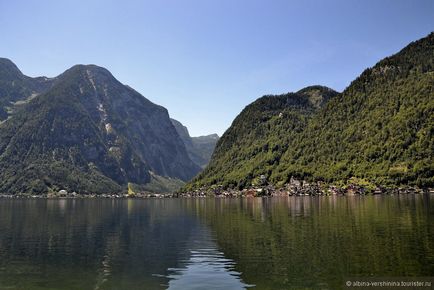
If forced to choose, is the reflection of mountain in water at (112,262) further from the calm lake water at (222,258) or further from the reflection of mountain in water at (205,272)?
the calm lake water at (222,258)

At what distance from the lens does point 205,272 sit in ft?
142

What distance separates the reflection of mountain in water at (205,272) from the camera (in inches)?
1487

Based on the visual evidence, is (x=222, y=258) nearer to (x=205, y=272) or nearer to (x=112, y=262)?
(x=205, y=272)

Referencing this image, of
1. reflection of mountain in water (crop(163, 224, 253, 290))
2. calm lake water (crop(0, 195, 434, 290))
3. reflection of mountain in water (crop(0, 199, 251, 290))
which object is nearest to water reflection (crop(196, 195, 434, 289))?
calm lake water (crop(0, 195, 434, 290))

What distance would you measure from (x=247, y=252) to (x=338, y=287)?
2018cm

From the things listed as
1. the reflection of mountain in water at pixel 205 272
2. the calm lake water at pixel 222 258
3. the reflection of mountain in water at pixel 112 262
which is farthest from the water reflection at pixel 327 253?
the reflection of mountain in water at pixel 112 262

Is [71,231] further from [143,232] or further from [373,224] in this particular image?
[373,224]

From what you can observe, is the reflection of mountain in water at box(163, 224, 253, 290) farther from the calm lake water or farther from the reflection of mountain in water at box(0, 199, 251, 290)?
the calm lake water

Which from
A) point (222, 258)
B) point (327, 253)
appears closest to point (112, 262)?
point (222, 258)

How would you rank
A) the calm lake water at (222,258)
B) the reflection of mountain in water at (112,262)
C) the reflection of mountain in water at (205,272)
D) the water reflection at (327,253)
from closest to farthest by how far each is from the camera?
1. the reflection of mountain in water at (205,272)
2. the water reflection at (327,253)
3. the calm lake water at (222,258)
4. the reflection of mountain in water at (112,262)

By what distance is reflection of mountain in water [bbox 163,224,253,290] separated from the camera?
124 ft

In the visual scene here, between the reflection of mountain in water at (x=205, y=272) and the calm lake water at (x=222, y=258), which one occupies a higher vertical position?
the calm lake water at (x=222, y=258)

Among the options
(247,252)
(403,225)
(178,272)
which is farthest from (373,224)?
(178,272)

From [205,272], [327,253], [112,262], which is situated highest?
[327,253]
